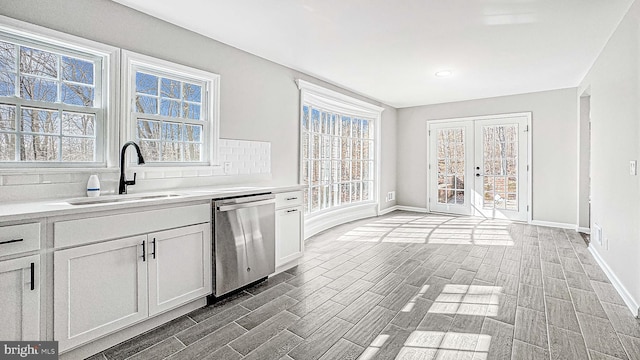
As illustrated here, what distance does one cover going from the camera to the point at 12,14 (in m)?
1.93

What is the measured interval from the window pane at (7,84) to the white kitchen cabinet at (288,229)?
2034mm

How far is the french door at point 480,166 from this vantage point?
5.58 metres

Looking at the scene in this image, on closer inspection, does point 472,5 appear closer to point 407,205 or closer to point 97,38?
point 97,38

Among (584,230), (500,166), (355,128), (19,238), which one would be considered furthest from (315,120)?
(584,230)

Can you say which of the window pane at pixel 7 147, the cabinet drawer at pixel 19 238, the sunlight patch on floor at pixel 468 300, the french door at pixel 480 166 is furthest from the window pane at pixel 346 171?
the cabinet drawer at pixel 19 238

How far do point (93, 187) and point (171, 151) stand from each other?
76cm

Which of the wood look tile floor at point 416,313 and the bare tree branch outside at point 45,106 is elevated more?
the bare tree branch outside at point 45,106

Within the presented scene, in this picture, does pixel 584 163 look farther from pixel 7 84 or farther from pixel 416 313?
pixel 7 84

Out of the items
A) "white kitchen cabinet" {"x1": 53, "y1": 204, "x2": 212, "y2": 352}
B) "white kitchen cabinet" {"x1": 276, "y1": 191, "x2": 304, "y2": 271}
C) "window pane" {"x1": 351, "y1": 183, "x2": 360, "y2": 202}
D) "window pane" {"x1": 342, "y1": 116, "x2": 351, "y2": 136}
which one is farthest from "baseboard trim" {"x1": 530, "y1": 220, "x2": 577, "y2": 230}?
"white kitchen cabinet" {"x1": 53, "y1": 204, "x2": 212, "y2": 352}

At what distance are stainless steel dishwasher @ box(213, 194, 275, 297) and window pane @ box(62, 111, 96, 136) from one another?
1.10 meters

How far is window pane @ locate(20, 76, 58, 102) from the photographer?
6.66 feet

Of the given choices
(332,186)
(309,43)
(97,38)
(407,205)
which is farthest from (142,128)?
(407,205)

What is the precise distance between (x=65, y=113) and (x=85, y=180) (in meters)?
0.50

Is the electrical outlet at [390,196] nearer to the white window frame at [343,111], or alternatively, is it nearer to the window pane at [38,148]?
the white window frame at [343,111]
